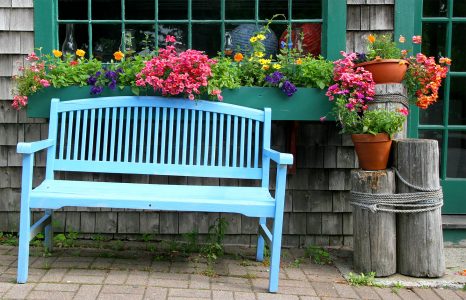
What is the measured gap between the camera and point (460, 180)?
162 inches

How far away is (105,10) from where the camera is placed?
407 cm

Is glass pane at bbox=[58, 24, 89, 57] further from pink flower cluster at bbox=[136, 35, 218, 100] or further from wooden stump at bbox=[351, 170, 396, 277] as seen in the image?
wooden stump at bbox=[351, 170, 396, 277]

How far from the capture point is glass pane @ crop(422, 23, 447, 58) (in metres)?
4.13

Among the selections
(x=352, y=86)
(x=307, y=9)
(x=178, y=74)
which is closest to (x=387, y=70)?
(x=352, y=86)

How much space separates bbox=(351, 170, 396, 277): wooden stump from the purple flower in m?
0.69

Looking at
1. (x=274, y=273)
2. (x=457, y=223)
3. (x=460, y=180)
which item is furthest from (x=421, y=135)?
(x=274, y=273)

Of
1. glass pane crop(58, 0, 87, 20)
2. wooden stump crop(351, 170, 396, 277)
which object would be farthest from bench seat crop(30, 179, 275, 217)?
glass pane crop(58, 0, 87, 20)

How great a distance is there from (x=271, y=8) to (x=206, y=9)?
19.6 inches

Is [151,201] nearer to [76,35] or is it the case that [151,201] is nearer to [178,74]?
[178,74]

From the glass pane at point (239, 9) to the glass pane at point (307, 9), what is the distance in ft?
1.10

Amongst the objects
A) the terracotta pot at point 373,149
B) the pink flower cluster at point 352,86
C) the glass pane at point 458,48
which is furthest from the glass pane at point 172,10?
the glass pane at point 458,48

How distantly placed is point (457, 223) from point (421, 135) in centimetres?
71

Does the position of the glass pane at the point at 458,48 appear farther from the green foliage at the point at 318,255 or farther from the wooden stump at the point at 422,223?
the green foliage at the point at 318,255

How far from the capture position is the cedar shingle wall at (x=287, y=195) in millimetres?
3916
